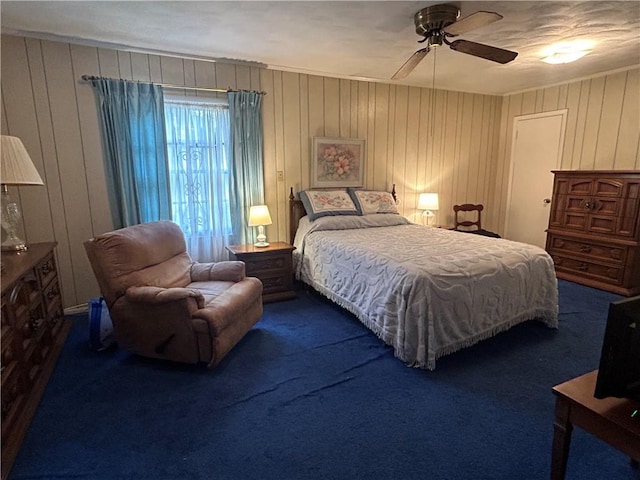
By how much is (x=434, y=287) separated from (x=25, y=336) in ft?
8.04

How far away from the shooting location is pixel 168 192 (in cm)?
339

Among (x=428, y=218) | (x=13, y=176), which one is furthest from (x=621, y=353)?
(x=428, y=218)

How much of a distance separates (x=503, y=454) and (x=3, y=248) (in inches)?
131

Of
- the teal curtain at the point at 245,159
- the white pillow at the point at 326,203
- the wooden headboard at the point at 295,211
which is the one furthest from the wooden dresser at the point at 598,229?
the teal curtain at the point at 245,159

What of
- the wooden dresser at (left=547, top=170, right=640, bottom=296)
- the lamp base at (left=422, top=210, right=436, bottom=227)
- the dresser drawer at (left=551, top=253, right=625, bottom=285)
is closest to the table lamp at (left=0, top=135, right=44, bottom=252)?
the lamp base at (left=422, top=210, right=436, bottom=227)

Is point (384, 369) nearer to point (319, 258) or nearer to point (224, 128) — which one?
point (319, 258)

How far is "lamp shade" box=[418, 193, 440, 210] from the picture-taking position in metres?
4.62

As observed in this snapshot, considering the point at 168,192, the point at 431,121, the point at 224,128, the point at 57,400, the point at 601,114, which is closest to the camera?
the point at 57,400

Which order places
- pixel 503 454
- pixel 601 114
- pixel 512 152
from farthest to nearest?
pixel 512 152, pixel 601 114, pixel 503 454

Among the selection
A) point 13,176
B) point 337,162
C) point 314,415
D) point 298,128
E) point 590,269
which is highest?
point 298,128

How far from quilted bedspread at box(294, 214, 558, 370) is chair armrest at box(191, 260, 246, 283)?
0.83 meters

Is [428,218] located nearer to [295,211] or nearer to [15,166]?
[295,211]

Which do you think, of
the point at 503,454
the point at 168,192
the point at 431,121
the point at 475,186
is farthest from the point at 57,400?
the point at 475,186

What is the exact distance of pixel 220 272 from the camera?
2.89 m
